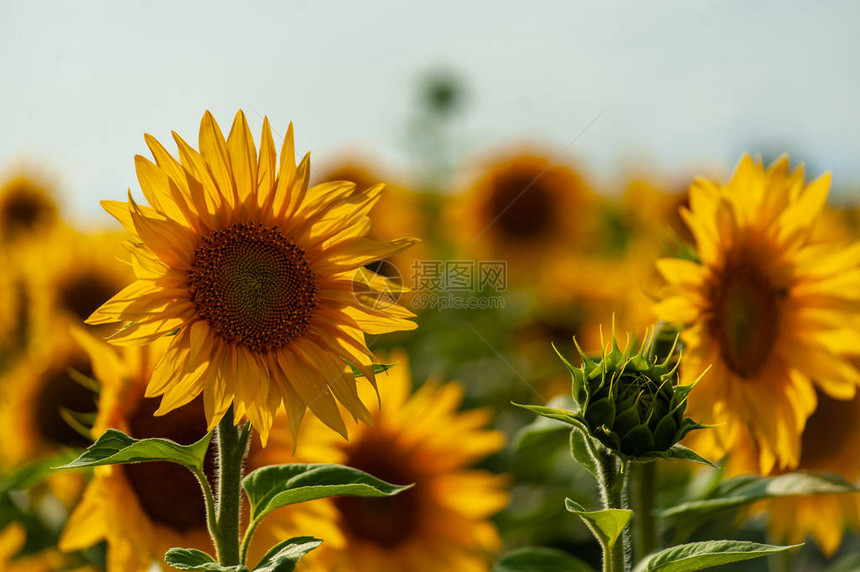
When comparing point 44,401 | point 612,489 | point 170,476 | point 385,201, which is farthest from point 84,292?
point 612,489

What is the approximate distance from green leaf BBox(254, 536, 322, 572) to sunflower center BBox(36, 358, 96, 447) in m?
1.63

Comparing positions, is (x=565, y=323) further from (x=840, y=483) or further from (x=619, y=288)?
(x=840, y=483)

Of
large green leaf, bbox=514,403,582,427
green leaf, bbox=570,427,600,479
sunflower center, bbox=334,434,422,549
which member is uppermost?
large green leaf, bbox=514,403,582,427

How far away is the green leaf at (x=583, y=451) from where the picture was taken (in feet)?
4.44

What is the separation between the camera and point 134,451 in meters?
1.22

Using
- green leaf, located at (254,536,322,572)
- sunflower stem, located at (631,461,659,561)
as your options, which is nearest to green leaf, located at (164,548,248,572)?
green leaf, located at (254,536,322,572)

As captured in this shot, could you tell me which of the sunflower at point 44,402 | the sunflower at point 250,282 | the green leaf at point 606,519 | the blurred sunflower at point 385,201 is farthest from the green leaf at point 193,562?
the blurred sunflower at point 385,201

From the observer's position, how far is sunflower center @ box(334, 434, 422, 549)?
243 centimetres

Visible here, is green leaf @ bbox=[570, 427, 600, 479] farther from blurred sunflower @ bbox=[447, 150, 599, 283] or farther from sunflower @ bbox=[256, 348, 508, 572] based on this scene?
blurred sunflower @ bbox=[447, 150, 599, 283]

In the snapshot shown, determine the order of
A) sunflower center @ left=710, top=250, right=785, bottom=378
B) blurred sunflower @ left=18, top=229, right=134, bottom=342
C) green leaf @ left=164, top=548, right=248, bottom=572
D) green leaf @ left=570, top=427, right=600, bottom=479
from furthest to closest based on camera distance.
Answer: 1. blurred sunflower @ left=18, top=229, right=134, bottom=342
2. sunflower center @ left=710, top=250, right=785, bottom=378
3. green leaf @ left=570, top=427, right=600, bottom=479
4. green leaf @ left=164, top=548, right=248, bottom=572

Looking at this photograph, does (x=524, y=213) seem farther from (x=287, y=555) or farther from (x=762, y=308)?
(x=287, y=555)

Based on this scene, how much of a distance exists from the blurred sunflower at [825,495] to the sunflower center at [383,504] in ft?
3.12

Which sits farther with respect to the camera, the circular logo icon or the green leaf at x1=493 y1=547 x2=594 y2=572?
the green leaf at x1=493 y1=547 x2=594 y2=572

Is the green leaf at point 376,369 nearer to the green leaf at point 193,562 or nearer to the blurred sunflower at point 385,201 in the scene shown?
the green leaf at point 193,562
